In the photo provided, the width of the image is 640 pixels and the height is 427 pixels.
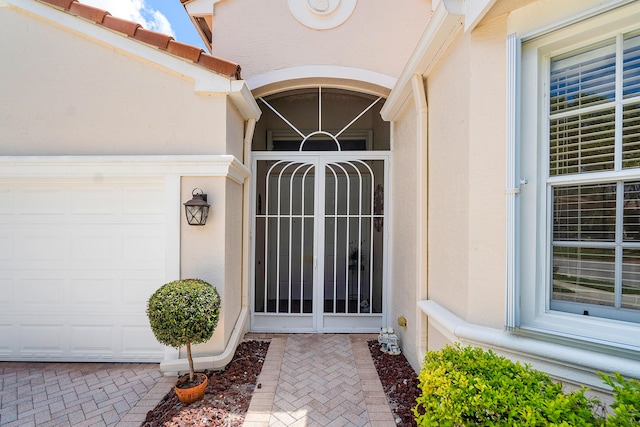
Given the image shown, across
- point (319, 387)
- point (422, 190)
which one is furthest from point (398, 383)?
point (422, 190)

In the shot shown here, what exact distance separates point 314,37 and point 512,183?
18.1 feet

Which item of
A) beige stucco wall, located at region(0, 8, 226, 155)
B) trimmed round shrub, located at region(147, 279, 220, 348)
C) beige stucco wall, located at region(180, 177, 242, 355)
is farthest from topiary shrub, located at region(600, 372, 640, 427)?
beige stucco wall, located at region(0, 8, 226, 155)

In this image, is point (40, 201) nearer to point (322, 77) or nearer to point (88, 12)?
point (88, 12)

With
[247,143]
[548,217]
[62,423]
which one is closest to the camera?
[548,217]

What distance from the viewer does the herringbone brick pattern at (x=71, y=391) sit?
12.7 ft

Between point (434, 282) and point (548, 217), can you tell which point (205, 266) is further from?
point (548, 217)

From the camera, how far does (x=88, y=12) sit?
4910mm

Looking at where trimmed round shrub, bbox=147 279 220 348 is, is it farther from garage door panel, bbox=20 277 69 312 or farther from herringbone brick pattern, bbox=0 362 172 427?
garage door panel, bbox=20 277 69 312

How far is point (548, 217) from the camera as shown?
289 centimetres

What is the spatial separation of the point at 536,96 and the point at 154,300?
5042 mm

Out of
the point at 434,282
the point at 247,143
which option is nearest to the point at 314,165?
the point at 247,143

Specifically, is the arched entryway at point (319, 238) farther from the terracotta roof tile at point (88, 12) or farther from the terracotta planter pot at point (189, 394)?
the terracotta roof tile at point (88, 12)

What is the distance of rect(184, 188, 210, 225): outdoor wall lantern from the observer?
15.4 feet

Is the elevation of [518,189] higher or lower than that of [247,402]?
higher
